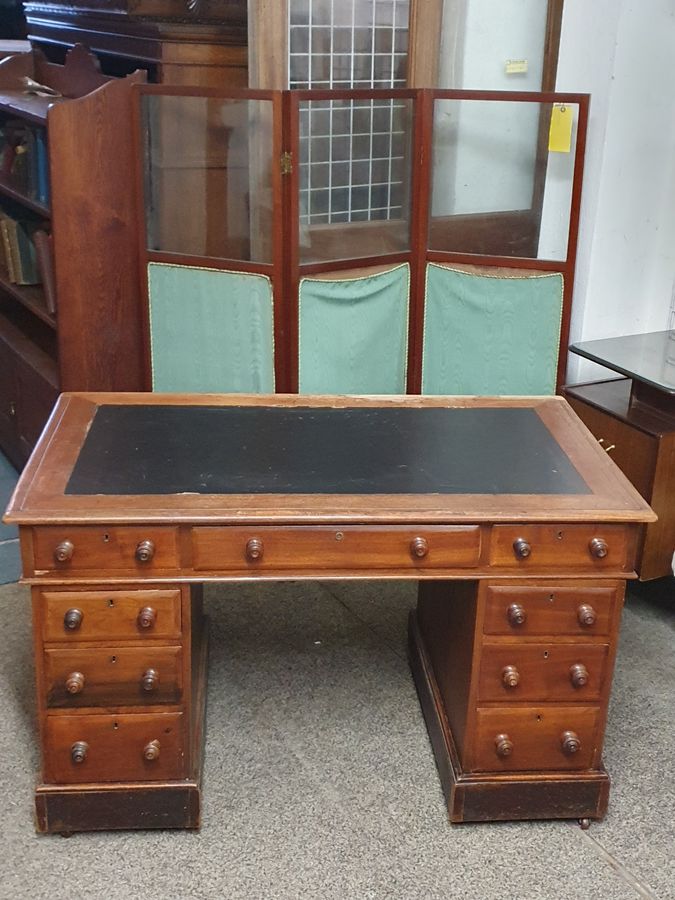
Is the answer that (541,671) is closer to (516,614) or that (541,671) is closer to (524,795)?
(516,614)

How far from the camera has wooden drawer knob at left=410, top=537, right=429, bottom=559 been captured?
6.49 feet

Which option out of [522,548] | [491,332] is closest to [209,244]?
[491,332]

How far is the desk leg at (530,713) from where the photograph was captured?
2.08 metres

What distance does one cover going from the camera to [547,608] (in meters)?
2.07

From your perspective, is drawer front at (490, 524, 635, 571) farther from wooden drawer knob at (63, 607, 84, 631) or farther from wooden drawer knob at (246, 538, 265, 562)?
wooden drawer knob at (63, 607, 84, 631)

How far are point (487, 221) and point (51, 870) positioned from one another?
2.19m

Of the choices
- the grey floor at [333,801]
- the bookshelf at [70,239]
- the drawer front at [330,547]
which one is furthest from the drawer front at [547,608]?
the bookshelf at [70,239]

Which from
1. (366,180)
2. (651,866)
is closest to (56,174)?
(366,180)

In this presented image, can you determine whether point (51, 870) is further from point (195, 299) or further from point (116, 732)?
point (195, 299)

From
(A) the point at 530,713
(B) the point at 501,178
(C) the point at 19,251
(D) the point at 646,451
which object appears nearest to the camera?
(A) the point at 530,713

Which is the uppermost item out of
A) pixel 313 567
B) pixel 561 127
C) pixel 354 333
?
pixel 561 127

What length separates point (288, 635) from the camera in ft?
9.39

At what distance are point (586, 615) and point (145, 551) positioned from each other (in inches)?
34.0

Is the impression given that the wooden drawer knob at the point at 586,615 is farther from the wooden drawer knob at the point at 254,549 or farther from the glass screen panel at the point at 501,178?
the glass screen panel at the point at 501,178
